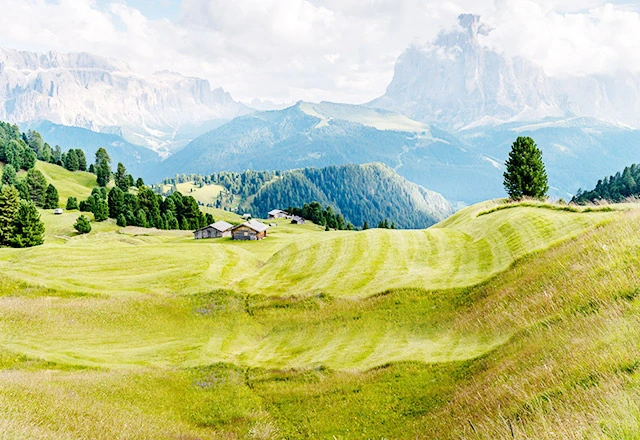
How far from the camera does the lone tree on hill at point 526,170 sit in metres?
80.4

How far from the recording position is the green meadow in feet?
45.8

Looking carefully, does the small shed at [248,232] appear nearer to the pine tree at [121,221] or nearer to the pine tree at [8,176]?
the pine tree at [121,221]

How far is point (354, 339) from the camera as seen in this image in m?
32.3

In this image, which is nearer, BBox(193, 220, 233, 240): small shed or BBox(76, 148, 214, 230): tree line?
BBox(193, 220, 233, 240): small shed

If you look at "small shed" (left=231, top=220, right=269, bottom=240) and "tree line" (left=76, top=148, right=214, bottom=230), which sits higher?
"tree line" (left=76, top=148, right=214, bottom=230)

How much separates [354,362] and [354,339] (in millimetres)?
4586

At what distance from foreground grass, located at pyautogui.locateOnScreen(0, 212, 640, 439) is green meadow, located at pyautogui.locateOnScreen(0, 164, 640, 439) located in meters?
0.11

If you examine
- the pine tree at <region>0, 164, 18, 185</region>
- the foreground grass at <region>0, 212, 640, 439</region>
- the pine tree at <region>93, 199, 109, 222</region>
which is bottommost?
the foreground grass at <region>0, 212, 640, 439</region>

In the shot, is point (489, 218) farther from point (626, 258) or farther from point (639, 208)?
point (626, 258)

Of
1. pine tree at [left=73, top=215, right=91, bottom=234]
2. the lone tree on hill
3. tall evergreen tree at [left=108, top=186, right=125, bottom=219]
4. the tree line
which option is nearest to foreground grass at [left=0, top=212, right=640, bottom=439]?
the lone tree on hill

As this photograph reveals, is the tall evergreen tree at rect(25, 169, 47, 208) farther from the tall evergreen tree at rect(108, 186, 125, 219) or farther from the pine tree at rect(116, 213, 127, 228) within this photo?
the pine tree at rect(116, 213, 127, 228)

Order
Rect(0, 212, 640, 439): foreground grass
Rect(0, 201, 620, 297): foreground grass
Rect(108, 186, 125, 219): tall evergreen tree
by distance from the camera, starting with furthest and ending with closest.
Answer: Rect(108, 186, 125, 219): tall evergreen tree
Rect(0, 201, 620, 297): foreground grass
Rect(0, 212, 640, 439): foreground grass

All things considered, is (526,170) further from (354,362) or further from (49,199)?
(49,199)

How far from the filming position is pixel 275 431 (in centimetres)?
2177
